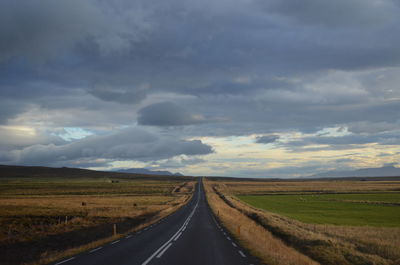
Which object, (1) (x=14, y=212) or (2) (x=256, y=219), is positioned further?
(1) (x=14, y=212)

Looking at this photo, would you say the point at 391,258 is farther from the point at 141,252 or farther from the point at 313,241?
the point at 141,252

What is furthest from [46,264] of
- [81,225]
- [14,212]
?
[14,212]

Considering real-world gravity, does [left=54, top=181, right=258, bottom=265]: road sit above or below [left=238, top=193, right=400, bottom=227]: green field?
above

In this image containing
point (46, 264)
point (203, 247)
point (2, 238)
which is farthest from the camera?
point (2, 238)

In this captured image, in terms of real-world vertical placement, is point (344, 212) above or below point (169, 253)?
below

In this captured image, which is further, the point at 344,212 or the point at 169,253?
the point at 344,212

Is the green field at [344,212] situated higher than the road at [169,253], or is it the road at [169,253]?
the road at [169,253]

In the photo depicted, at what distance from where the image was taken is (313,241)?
2234cm

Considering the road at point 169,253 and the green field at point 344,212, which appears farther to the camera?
the green field at point 344,212

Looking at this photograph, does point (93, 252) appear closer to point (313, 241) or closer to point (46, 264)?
point (46, 264)

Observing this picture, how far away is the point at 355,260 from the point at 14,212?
43.7 metres

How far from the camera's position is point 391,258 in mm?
19172

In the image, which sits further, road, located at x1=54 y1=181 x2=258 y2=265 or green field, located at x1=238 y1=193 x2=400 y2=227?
green field, located at x1=238 y1=193 x2=400 y2=227

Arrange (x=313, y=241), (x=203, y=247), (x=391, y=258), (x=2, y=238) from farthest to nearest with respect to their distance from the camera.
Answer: (x=2, y=238) < (x=313, y=241) < (x=203, y=247) < (x=391, y=258)
